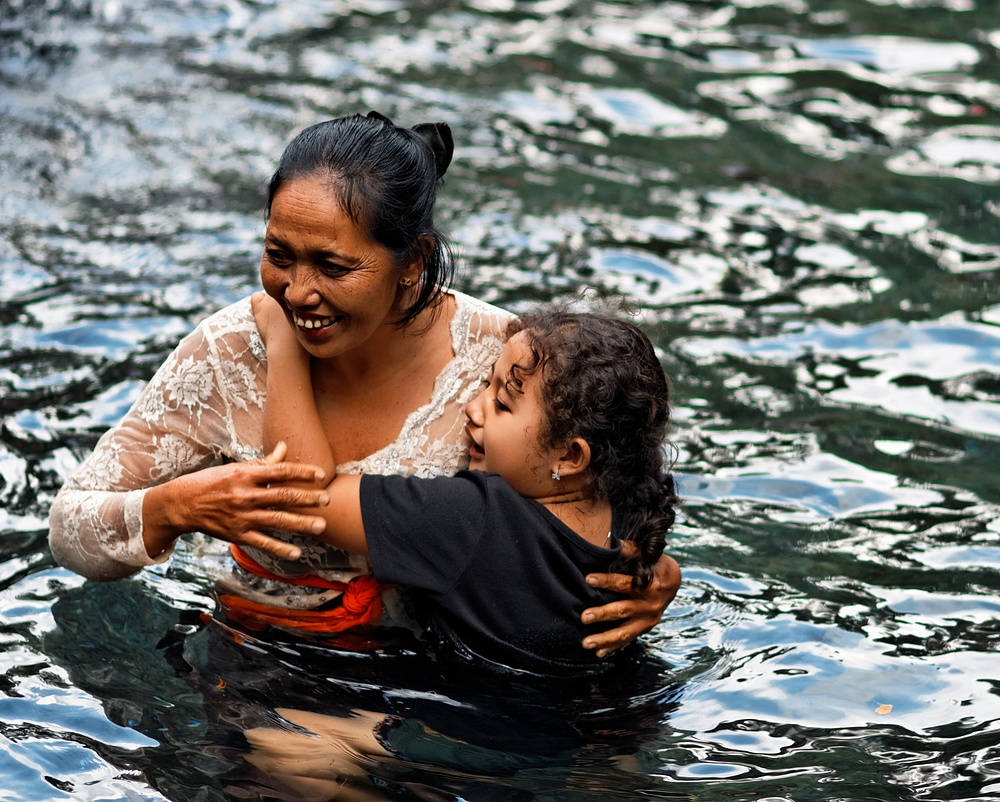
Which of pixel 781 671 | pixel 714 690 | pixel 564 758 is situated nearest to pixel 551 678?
pixel 564 758

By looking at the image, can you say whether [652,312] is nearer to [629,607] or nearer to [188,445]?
[629,607]

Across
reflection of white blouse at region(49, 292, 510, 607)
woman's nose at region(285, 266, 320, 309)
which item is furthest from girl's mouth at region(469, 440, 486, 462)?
woman's nose at region(285, 266, 320, 309)

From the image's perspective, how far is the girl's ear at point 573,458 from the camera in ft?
11.8

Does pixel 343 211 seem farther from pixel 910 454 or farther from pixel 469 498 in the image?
pixel 910 454

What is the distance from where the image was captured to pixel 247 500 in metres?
3.35

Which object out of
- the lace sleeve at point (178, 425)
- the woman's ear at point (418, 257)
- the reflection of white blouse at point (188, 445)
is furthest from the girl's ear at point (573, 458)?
the lace sleeve at point (178, 425)

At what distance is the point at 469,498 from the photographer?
352 centimetres

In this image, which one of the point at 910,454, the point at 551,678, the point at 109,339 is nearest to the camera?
the point at 551,678

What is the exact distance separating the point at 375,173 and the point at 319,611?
1511 millimetres

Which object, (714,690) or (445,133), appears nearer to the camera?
(445,133)

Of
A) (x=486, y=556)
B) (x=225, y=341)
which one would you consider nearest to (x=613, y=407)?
(x=486, y=556)

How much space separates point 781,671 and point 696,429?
82.4 inches

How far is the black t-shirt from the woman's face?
0.47 m

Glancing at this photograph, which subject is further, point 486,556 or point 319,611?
point 319,611
